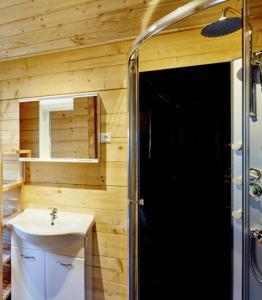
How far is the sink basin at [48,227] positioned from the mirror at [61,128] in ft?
1.61

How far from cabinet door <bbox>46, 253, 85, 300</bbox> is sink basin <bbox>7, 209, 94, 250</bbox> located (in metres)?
0.13

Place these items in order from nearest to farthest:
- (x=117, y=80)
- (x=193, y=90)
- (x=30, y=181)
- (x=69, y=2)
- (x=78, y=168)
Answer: (x=69, y=2) → (x=193, y=90) → (x=117, y=80) → (x=78, y=168) → (x=30, y=181)

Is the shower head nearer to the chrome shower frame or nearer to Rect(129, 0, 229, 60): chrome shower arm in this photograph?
Rect(129, 0, 229, 60): chrome shower arm

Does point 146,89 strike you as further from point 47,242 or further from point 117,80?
point 47,242

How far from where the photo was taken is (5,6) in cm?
136

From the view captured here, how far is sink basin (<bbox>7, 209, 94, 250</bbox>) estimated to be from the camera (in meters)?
1.50

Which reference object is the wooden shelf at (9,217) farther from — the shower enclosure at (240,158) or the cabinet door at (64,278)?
the shower enclosure at (240,158)

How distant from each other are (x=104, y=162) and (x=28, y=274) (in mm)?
1019

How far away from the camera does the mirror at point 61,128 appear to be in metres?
1.78

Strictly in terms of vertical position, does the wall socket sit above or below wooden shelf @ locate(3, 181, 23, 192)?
above

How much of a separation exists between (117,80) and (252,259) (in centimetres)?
149

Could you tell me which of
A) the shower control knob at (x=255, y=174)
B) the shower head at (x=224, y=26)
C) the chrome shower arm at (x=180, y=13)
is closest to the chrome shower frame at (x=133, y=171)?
the chrome shower arm at (x=180, y=13)

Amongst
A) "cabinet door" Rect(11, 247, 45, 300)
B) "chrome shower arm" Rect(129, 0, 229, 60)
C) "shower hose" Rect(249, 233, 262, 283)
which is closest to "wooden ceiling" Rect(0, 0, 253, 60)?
"chrome shower arm" Rect(129, 0, 229, 60)

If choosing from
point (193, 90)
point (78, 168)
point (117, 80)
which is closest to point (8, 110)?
point (78, 168)
